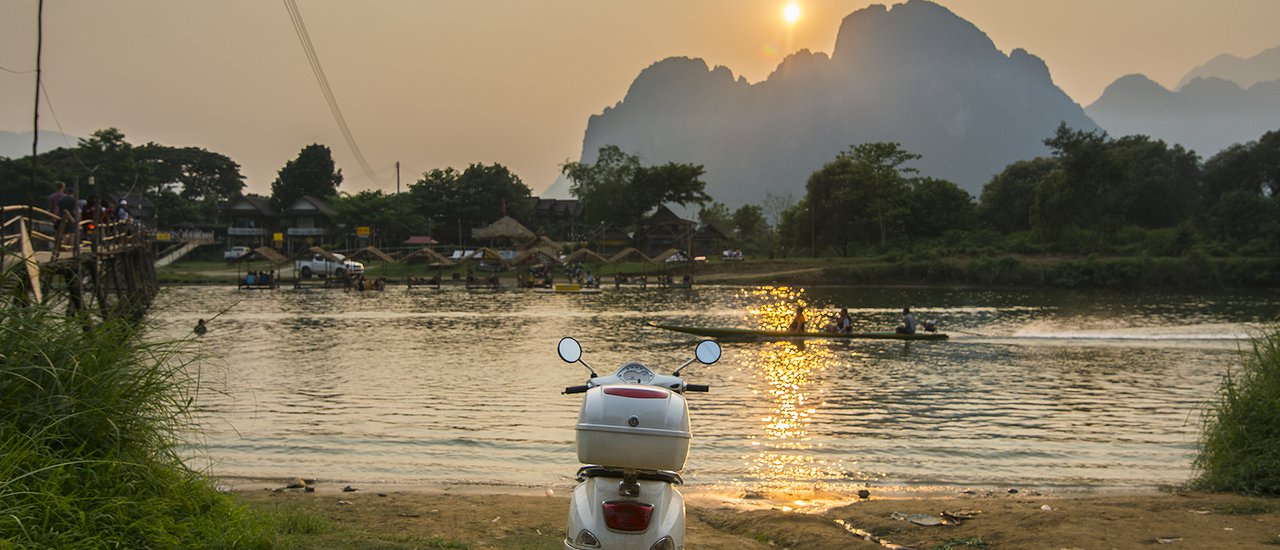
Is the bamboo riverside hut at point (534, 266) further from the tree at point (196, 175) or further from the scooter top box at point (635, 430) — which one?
the scooter top box at point (635, 430)

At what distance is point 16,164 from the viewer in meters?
68.1

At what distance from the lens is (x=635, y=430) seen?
465 cm

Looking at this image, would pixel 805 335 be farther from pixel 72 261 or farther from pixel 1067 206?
pixel 1067 206

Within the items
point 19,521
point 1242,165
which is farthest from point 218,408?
point 1242,165

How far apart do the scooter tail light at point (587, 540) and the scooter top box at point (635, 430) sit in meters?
0.36

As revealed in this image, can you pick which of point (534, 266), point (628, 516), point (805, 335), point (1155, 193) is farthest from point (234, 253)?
point (628, 516)

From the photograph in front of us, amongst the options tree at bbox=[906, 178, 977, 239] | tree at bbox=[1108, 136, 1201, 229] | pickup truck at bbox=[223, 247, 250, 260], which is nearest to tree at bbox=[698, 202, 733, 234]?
tree at bbox=[906, 178, 977, 239]

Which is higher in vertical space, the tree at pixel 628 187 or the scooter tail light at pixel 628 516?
the tree at pixel 628 187

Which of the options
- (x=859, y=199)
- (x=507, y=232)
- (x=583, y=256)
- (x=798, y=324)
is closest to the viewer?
(x=798, y=324)

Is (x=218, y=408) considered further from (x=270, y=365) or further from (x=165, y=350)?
(x=165, y=350)

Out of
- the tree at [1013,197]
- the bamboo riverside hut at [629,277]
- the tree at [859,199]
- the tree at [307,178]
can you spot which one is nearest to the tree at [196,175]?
the tree at [307,178]

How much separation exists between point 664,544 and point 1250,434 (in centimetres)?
681

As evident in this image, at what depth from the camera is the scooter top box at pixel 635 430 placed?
4.66 metres

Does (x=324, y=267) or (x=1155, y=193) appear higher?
(x=1155, y=193)
